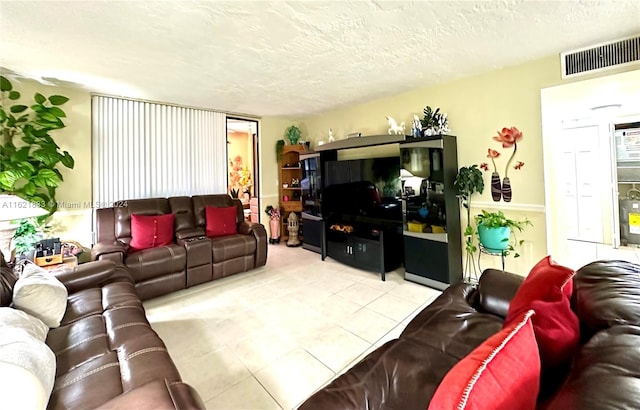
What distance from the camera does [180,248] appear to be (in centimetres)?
325

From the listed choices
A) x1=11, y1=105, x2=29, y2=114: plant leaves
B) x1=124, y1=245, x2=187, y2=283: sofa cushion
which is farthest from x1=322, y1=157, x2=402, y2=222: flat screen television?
x1=11, y1=105, x2=29, y2=114: plant leaves

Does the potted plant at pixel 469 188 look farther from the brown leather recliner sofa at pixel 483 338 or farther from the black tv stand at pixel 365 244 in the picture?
the brown leather recliner sofa at pixel 483 338

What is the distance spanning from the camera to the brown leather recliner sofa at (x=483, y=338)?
25.0 inches

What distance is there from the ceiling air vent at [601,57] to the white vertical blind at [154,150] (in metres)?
4.62

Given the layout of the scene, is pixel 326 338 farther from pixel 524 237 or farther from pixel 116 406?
pixel 524 237

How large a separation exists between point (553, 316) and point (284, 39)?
2475 millimetres

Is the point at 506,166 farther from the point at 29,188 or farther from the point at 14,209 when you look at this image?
the point at 29,188

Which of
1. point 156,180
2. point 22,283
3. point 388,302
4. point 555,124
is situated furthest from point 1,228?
point 555,124

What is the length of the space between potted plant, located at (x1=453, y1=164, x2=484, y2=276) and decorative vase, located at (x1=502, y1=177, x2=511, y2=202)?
0.21m

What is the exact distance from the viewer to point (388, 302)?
2904 mm

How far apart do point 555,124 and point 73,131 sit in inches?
219

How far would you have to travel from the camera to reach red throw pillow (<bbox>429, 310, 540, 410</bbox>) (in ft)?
2.01

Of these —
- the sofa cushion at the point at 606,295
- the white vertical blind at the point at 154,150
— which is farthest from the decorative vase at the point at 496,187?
the white vertical blind at the point at 154,150

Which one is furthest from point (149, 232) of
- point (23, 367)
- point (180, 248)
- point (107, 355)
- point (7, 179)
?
point (23, 367)
